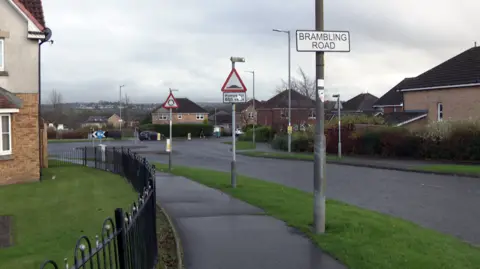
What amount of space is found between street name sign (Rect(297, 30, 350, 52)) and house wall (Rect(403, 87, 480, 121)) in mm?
25846

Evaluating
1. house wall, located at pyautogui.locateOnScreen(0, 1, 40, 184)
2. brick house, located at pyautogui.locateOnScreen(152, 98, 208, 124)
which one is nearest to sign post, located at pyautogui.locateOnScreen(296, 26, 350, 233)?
house wall, located at pyautogui.locateOnScreen(0, 1, 40, 184)

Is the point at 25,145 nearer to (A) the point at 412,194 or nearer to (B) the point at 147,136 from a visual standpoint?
(A) the point at 412,194

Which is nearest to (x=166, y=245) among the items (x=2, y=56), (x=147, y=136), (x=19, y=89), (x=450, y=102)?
(x=19, y=89)

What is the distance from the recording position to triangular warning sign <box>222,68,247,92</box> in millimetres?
14070

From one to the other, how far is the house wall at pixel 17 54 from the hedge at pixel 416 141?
2045cm

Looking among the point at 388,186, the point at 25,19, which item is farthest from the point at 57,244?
the point at 25,19

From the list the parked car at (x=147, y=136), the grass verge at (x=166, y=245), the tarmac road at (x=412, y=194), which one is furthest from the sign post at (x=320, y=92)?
the parked car at (x=147, y=136)

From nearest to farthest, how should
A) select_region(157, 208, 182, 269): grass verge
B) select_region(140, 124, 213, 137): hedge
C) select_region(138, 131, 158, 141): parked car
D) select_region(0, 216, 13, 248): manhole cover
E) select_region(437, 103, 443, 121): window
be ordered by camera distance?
select_region(157, 208, 182, 269): grass verge < select_region(0, 216, 13, 248): manhole cover < select_region(437, 103, 443, 121): window < select_region(138, 131, 158, 141): parked car < select_region(140, 124, 213, 137): hedge

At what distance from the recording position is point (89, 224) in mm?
10500

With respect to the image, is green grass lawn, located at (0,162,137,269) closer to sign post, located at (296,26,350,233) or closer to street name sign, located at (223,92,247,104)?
street name sign, located at (223,92,247,104)

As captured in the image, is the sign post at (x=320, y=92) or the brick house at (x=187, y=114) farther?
the brick house at (x=187, y=114)

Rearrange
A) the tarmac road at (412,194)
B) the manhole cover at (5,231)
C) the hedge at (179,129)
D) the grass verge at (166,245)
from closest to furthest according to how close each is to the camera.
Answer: the grass verge at (166,245) < the manhole cover at (5,231) < the tarmac road at (412,194) < the hedge at (179,129)

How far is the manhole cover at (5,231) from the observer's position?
8977 millimetres

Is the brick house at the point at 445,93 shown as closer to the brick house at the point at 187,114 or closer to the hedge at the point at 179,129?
the hedge at the point at 179,129
